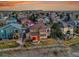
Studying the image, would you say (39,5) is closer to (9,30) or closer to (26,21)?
(26,21)

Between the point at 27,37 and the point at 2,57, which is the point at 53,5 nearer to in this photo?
the point at 27,37

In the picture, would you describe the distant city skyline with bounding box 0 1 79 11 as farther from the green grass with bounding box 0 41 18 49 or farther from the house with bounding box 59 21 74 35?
the green grass with bounding box 0 41 18 49

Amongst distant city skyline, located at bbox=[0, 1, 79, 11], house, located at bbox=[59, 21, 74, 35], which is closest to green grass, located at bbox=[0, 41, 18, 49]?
distant city skyline, located at bbox=[0, 1, 79, 11]

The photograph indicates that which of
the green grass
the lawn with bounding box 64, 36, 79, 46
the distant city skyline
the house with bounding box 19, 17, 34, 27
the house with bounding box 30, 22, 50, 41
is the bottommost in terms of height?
the green grass

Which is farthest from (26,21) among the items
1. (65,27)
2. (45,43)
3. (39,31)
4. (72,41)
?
(72,41)

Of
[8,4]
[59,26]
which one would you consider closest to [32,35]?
[59,26]

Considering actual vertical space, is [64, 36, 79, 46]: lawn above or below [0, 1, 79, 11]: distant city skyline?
below
